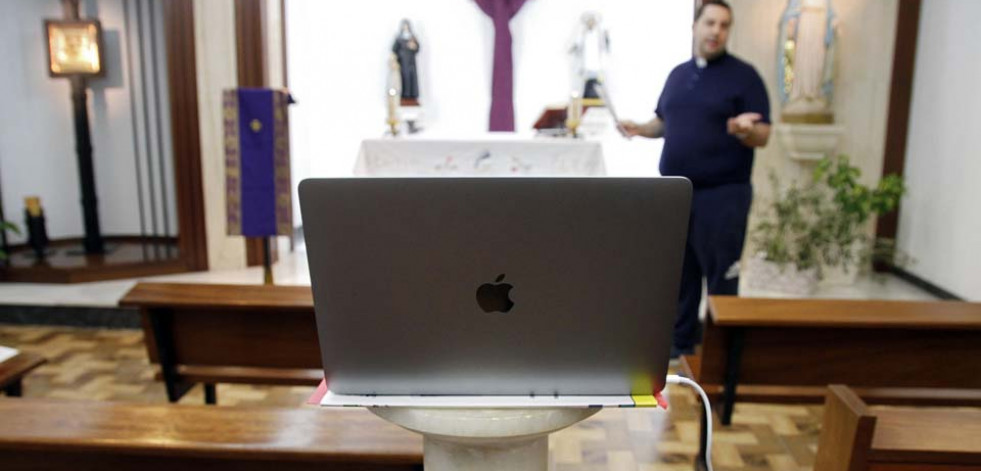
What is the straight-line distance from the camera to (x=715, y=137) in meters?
2.80

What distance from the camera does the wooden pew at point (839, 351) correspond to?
196cm

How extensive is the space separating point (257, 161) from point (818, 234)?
9.84 feet

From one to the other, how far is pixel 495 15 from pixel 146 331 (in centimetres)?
488

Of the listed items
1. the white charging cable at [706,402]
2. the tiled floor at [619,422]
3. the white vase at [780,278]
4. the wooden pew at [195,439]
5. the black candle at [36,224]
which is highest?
the white charging cable at [706,402]

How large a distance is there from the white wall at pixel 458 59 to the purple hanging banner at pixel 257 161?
2.92 meters

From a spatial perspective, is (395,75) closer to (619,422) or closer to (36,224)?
(36,224)

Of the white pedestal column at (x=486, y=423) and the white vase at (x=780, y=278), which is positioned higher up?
the white pedestal column at (x=486, y=423)

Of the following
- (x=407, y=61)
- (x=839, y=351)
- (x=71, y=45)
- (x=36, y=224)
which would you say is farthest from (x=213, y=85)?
(x=839, y=351)

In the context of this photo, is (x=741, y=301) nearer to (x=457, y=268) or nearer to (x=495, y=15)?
(x=457, y=268)

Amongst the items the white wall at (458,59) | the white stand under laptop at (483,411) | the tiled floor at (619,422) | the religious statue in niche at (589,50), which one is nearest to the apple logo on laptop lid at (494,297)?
the white stand under laptop at (483,411)

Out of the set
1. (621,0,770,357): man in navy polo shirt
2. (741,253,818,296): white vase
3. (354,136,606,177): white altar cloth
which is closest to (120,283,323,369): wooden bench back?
(621,0,770,357): man in navy polo shirt

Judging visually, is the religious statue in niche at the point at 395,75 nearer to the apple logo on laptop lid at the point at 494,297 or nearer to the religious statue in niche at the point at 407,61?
the religious statue in niche at the point at 407,61

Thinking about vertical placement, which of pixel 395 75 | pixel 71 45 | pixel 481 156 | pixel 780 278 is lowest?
pixel 780 278

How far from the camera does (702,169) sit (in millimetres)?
2842
